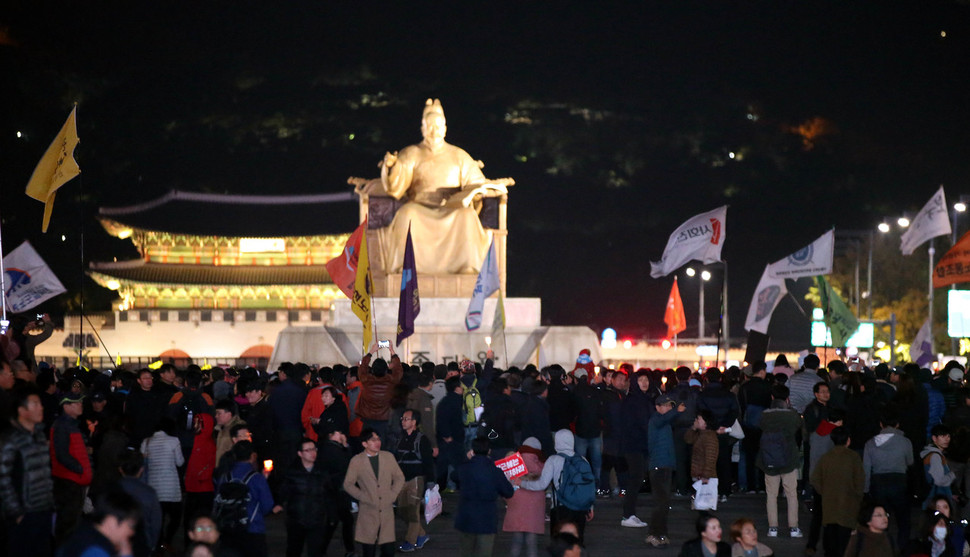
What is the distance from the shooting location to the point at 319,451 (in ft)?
26.0

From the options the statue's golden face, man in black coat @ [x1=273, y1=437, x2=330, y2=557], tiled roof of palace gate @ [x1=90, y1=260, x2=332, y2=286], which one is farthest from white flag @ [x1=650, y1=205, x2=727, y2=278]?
tiled roof of palace gate @ [x1=90, y1=260, x2=332, y2=286]

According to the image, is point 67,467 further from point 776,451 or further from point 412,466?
point 776,451

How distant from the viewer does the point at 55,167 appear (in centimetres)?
1198

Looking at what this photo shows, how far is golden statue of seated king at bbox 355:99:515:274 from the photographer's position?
19.2 meters

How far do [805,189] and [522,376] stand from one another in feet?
142

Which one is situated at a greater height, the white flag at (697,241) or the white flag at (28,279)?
the white flag at (697,241)

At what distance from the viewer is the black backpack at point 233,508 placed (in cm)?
643

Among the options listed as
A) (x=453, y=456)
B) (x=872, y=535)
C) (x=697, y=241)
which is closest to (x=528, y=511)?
(x=872, y=535)

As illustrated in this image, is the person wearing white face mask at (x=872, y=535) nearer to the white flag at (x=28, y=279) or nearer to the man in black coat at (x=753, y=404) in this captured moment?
the man in black coat at (x=753, y=404)

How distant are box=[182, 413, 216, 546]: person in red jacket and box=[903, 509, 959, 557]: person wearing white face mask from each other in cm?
421

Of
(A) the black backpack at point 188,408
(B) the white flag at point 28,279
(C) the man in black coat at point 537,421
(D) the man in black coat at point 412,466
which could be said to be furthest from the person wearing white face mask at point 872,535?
(B) the white flag at point 28,279

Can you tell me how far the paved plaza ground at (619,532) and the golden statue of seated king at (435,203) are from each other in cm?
814

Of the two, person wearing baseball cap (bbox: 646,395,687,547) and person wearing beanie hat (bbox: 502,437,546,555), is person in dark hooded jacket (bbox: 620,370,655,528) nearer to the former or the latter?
person wearing baseball cap (bbox: 646,395,687,547)

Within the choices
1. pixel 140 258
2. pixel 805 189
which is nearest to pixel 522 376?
pixel 140 258
